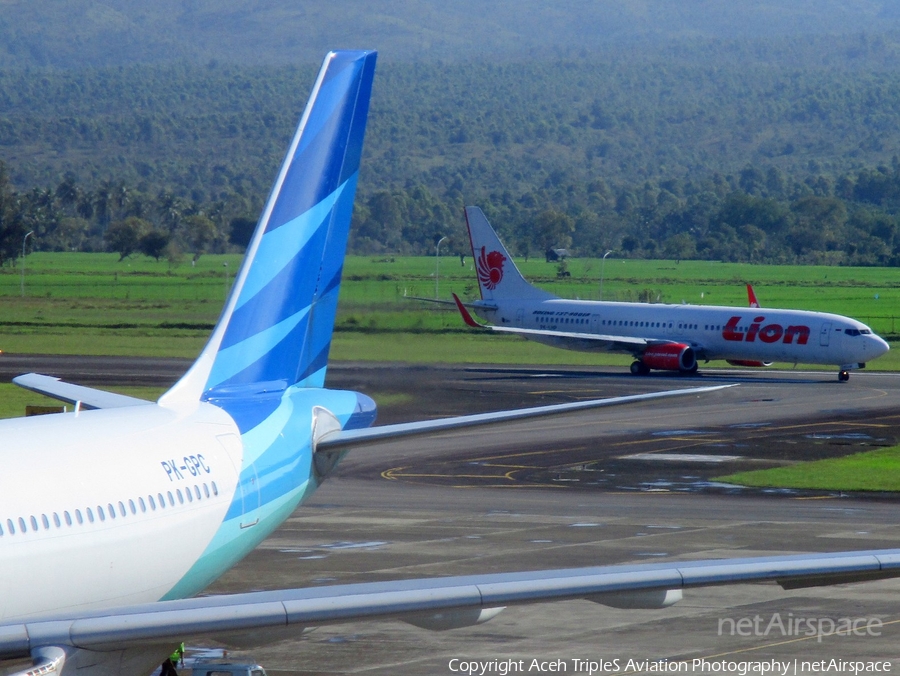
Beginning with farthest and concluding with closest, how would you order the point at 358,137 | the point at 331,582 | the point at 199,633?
the point at 331,582 < the point at 358,137 < the point at 199,633

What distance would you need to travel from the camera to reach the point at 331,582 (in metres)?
20.1

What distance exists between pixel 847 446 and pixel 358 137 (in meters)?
25.7

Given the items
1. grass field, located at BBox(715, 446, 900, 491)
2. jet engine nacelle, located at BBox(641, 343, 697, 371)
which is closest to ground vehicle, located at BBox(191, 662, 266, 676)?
grass field, located at BBox(715, 446, 900, 491)

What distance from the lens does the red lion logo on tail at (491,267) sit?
70625 millimetres

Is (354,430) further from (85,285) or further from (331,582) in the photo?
(85,285)

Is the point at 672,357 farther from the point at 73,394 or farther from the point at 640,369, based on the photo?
the point at 73,394

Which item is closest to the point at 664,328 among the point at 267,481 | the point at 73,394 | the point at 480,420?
the point at 73,394

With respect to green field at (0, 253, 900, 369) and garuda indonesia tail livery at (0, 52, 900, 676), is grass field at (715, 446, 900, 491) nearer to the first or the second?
garuda indonesia tail livery at (0, 52, 900, 676)

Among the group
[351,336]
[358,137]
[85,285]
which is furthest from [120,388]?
[85,285]

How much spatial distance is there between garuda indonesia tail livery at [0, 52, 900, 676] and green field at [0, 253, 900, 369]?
2962 centimetres

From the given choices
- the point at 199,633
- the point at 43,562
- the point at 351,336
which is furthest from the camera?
the point at 351,336

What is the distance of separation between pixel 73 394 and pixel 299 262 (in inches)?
130

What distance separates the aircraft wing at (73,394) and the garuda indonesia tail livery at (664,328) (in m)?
47.0

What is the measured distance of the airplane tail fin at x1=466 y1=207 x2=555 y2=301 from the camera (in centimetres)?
7056
